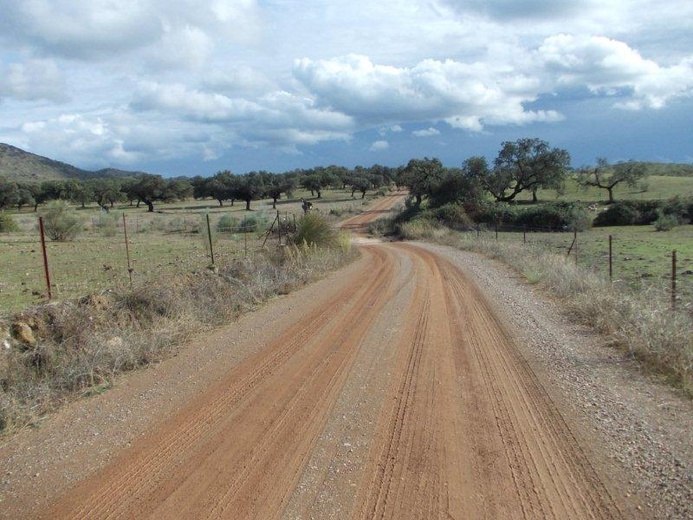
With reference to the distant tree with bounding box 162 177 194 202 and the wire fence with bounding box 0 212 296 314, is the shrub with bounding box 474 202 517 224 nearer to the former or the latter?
the wire fence with bounding box 0 212 296 314

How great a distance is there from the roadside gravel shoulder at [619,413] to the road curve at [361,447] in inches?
8.5

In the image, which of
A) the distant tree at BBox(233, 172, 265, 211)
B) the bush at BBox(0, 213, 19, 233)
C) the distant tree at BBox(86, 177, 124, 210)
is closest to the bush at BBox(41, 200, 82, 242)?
the bush at BBox(0, 213, 19, 233)

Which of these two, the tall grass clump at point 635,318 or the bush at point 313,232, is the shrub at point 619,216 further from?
the tall grass clump at point 635,318

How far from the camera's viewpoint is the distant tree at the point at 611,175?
66.2 metres

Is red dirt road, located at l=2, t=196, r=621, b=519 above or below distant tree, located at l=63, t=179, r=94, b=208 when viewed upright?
Answer: below

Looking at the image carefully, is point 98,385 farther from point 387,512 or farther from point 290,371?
point 387,512

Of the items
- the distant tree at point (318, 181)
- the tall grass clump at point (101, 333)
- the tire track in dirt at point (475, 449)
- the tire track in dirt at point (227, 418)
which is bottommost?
the tire track in dirt at point (475, 449)

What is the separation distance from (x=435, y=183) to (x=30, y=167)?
4473 inches

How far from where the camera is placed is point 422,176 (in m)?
60.8

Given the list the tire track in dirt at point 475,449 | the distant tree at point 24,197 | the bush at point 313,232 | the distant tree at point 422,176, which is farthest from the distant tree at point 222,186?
the tire track in dirt at point 475,449

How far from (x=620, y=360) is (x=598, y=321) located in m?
1.90

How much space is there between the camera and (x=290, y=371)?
7.54m

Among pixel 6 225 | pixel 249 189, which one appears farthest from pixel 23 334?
pixel 249 189

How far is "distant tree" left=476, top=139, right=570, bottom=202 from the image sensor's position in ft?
194
